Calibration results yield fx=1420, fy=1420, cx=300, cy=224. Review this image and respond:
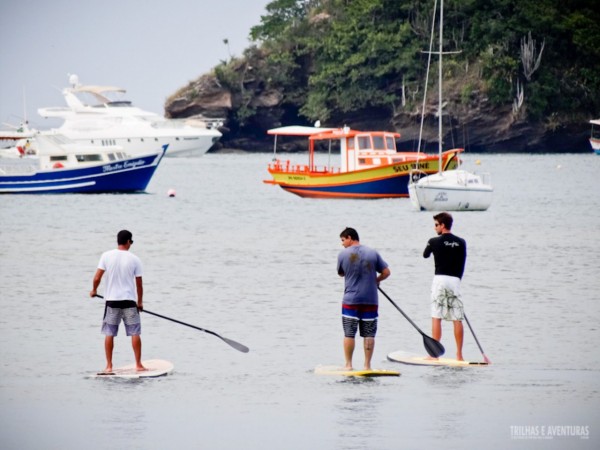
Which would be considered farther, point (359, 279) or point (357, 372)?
point (357, 372)

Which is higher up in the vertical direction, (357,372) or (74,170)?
(74,170)

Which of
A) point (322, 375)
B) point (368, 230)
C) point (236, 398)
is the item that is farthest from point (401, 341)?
point (368, 230)

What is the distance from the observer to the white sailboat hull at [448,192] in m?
45.8

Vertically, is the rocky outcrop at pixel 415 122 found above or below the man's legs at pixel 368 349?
above

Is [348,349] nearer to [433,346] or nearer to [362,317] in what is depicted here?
[362,317]

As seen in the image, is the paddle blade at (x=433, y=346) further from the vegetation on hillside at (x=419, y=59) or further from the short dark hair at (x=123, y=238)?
the vegetation on hillside at (x=419, y=59)

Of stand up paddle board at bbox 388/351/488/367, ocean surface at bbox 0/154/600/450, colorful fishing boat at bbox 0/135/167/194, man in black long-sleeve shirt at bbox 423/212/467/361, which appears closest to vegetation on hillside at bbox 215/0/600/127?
colorful fishing boat at bbox 0/135/167/194

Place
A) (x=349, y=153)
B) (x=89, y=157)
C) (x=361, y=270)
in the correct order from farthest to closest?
(x=89, y=157) → (x=349, y=153) → (x=361, y=270)

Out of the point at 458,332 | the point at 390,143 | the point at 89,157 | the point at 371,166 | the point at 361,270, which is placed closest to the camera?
the point at 361,270

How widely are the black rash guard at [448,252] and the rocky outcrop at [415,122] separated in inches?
3346

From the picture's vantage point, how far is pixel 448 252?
1552 centimetres

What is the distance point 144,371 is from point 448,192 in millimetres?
30964

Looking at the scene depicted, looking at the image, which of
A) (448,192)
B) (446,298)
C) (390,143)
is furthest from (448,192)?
(446,298)

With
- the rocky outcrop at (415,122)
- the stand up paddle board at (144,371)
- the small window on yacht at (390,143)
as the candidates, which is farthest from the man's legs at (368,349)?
the rocky outcrop at (415,122)
